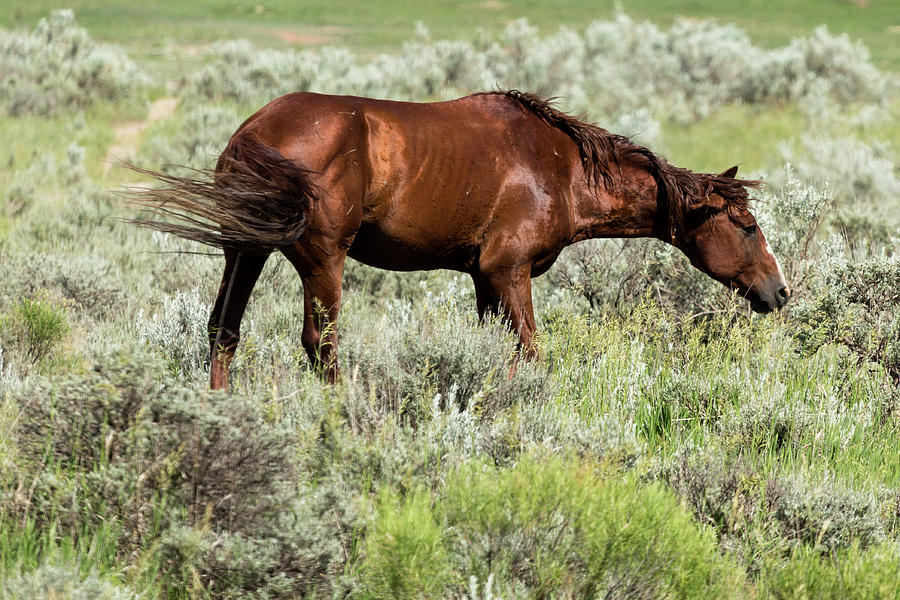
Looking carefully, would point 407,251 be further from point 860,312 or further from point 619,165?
point 860,312

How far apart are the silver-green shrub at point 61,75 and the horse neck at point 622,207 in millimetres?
12008

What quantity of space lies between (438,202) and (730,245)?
6.45 ft

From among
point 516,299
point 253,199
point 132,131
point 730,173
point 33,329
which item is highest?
point 730,173

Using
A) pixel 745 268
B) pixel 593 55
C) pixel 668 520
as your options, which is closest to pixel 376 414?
pixel 668 520

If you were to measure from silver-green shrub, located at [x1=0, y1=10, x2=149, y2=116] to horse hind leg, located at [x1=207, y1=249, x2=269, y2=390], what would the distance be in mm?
11848

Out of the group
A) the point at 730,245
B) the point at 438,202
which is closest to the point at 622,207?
the point at 730,245

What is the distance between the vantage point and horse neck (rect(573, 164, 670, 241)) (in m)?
5.57

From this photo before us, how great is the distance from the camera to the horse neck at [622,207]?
5570 millimetres

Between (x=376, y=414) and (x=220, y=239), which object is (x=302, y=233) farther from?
(x=376, y=414)

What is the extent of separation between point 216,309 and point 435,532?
7.13 feet

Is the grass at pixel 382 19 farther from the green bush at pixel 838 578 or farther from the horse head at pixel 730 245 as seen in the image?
the green bush at pixel 838 578

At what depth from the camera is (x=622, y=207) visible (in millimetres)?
5672

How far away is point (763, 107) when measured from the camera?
1850 centimetres

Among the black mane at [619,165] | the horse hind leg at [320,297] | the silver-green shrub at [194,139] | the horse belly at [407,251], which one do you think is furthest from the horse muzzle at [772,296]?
the silver-green shrub at [194,139]
